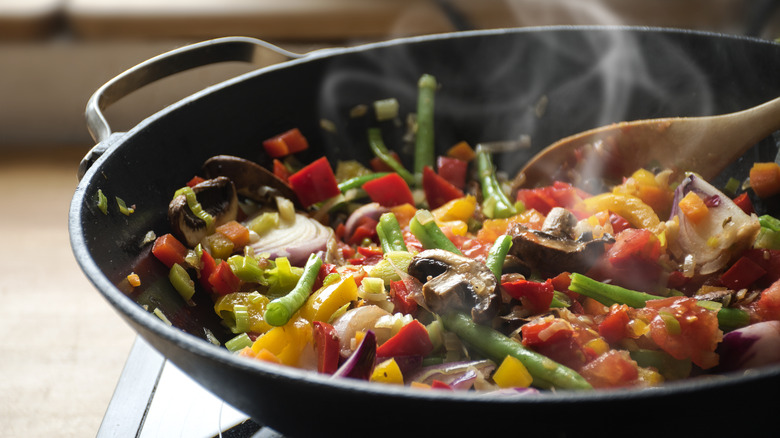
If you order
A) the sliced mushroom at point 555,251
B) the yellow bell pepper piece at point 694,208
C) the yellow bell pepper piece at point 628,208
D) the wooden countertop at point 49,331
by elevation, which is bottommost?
the wooden countertop at point 49,331

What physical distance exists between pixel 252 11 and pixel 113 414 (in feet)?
8.22

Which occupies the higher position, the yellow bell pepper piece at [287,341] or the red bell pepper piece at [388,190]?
the red bell pepper piece at [388,190]

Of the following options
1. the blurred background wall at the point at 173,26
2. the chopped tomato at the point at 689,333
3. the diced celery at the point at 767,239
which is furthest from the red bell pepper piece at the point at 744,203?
the blurred background wall at the point at 173,26

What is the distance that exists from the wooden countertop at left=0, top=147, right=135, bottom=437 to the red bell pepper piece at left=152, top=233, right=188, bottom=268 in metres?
0.53

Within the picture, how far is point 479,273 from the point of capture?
1.28 m

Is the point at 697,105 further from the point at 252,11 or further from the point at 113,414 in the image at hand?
the point at 252,11

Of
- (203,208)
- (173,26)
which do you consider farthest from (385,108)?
(173,26)

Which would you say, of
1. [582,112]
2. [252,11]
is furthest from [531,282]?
[252,11]

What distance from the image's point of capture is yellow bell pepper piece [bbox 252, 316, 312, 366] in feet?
4.05

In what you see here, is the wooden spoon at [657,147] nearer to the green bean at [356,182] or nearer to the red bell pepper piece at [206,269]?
the green bean at [356,182]

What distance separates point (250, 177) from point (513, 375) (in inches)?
33.9

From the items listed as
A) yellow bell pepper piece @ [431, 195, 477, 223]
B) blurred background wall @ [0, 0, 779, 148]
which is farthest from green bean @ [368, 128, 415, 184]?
blurred background wall @ [0, 0, 779, 148]

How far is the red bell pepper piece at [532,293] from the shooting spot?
1.29 metres

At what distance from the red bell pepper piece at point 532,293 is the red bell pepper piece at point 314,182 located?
0.65 m
